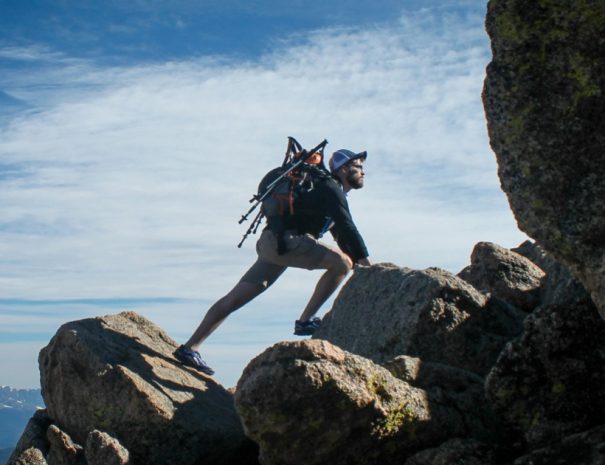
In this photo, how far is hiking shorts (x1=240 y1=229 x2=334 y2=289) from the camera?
16.2 metres

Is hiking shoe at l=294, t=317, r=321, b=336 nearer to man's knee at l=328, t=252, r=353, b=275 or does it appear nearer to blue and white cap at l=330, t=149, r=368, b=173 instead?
man's knee at l=328, t=252, r=353, b=275

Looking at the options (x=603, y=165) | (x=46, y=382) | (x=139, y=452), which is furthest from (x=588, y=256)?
(x=46, y=382)

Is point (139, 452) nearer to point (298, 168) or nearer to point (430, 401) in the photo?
point (430, 401)

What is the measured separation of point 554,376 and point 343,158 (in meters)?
9.39

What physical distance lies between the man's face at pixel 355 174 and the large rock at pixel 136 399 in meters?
5.46

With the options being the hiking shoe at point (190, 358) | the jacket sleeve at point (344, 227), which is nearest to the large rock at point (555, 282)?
the jacket sleeve at point (344, 227)

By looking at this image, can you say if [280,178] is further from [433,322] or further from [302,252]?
[433,322]

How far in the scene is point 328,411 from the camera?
31.9 ft

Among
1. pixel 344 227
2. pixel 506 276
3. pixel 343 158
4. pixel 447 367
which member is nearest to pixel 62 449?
pixel 344 227

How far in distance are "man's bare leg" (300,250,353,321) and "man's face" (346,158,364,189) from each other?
1.87 meters

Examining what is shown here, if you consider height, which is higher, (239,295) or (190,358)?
(239,295)

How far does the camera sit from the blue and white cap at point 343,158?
57.2 ft

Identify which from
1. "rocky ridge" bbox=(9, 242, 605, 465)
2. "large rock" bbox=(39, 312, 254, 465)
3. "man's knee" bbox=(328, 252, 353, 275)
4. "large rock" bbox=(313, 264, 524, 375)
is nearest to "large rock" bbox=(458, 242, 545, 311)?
"rocky ridge" bbox=(9, 242, 605, 465)

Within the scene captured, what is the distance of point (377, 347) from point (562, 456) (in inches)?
245
